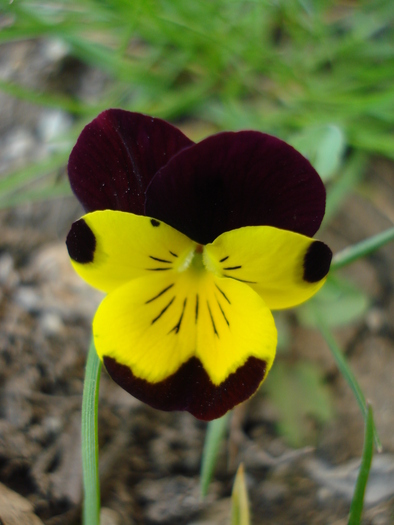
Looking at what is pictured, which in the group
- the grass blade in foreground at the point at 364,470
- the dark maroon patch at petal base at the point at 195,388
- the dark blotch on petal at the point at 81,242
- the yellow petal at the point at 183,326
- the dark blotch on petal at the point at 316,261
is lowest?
the grass blade in foreground at the point at 364,470

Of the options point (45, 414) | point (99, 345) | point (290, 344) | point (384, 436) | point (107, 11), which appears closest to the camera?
point (99, 345)

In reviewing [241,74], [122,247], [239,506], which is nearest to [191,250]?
[122,247]

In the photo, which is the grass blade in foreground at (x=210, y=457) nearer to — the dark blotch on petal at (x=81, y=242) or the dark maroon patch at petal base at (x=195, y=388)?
the dark maroon patch at petal base at (x=195, y=388)

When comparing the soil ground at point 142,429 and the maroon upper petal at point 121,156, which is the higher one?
the maroon upper petal at point 121,156

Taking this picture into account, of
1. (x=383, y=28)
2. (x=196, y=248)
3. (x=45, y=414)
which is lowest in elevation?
(x=45, y=414)

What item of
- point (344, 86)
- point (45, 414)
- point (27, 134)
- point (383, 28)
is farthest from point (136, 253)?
point (383, 28)

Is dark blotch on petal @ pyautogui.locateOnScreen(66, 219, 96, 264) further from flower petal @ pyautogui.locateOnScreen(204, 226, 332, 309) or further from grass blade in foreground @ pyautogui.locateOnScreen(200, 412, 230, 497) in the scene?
grass blade in foreground @ pyautogui.locateOnScreen(200, 412, 230, 497)

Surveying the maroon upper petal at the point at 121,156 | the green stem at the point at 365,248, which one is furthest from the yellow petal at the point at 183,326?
the green stem at the point at 365,248

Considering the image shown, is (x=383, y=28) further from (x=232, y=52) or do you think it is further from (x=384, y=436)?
(x=384, y=436)

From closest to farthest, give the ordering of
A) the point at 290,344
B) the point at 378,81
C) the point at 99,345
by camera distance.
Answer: the point at 99,345
the point at 290,344
the point at 378,81
